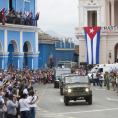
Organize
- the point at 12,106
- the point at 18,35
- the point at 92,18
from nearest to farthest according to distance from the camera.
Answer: the point at 12,106, the point at 18,35, the point at 92,18

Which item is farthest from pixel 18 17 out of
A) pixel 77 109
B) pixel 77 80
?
pixel 77 109

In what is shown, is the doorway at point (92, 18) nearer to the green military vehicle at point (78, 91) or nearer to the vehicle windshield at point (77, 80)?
the vehicle windshield at point (77, 80)

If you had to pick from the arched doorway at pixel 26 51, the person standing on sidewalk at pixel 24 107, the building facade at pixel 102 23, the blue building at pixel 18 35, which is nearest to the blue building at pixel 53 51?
the building facade at pixel 102 23

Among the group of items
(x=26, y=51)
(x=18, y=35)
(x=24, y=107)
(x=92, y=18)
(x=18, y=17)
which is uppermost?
(x=92, y=18)

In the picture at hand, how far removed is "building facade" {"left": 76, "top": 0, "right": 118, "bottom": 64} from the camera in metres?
93.9

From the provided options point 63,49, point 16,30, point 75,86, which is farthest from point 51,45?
point 75,86

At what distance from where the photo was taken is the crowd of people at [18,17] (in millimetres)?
58241

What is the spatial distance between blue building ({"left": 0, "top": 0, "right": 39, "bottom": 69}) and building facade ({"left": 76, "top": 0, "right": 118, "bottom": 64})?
24.6 meters

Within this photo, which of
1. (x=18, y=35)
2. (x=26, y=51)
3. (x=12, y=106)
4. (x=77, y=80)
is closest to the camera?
(x=12, y=106)

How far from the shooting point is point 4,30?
6059cm

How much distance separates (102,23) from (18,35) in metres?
33.5

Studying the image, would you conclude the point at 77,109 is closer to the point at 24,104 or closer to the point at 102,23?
the point at 24,104

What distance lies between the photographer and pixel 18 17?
63.1m

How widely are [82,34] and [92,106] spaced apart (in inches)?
2309
